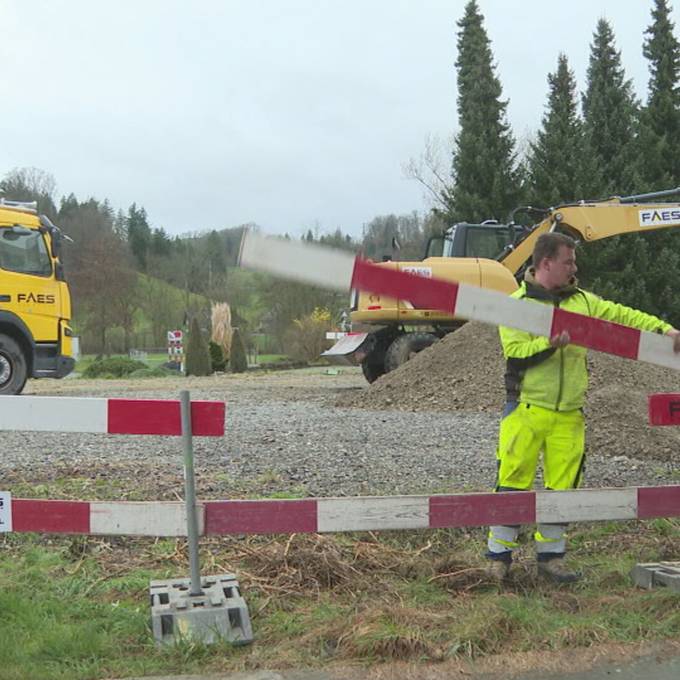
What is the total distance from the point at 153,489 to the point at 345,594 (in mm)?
1965

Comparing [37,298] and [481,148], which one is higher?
[481,148]

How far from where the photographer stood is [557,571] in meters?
4.00

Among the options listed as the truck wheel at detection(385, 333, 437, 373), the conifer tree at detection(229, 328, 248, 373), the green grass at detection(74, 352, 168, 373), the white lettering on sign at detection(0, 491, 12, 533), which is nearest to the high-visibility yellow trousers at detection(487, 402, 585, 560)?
the white lettering on sign at detection(0, 491, 12, 533)

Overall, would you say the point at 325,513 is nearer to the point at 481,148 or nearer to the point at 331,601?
the point at 331,601

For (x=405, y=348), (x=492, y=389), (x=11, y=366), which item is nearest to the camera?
(x=492, y=389)

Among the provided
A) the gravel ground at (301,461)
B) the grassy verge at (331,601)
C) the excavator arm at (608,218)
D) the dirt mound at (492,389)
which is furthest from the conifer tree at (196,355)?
the grassy verge at (331,601)

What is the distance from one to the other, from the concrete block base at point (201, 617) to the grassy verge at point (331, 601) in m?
0.06

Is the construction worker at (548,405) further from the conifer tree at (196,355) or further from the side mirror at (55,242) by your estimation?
the conifer tree at (196,355)

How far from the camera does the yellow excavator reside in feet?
48.4

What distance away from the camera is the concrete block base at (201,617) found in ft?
10.8

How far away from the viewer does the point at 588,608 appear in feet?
12.1

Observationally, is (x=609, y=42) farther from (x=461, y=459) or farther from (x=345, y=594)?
(x=345, y=594)

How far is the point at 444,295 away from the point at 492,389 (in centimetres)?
896

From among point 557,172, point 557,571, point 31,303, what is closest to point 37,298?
point 31,303
